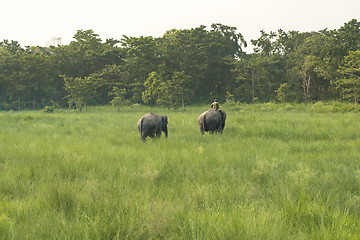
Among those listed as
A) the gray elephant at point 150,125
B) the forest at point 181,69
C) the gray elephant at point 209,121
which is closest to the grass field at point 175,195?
the gray elephant at point 150,125

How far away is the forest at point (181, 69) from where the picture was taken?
2814 centimetres

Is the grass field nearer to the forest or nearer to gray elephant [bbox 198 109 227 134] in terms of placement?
gray elephant [bbox 198 109 227 134]

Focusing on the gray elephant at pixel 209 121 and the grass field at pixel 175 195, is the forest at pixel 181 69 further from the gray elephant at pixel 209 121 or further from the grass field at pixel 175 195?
the grass field at pixel 175 195

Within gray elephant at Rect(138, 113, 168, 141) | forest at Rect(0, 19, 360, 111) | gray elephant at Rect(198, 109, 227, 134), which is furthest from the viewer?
forest at Rect(0, 19, 360, 111)

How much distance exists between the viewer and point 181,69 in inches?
1342

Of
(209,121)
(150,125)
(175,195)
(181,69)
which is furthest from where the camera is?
(181,69)

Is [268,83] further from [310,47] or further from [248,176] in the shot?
[248,176]

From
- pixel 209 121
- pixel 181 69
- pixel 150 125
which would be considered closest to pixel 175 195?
pixel 150 125

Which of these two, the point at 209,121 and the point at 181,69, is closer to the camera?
the point at 209,121

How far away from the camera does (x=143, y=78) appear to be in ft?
116

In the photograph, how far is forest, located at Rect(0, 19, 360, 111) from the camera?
92.3 ft

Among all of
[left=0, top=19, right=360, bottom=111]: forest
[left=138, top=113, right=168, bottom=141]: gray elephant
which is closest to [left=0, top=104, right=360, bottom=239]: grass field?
[left=138, top=113, right=168, bottom=141]: gray elephant

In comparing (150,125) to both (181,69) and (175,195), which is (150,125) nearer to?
(175,195)

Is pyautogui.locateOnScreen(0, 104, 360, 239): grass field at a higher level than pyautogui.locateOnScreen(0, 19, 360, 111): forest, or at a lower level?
lower
